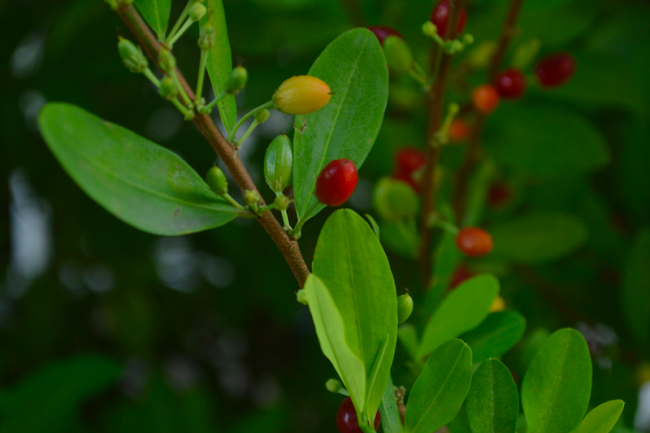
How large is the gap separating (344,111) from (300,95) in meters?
0.06

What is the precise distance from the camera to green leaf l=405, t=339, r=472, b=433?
431mm

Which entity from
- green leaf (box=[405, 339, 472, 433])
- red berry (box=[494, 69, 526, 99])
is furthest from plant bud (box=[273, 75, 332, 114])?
red berry (box=[494, 69, 526, 99])

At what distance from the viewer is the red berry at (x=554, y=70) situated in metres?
0.79

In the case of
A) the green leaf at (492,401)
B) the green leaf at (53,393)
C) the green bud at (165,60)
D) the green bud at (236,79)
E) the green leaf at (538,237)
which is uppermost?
the green bud at (165,60)

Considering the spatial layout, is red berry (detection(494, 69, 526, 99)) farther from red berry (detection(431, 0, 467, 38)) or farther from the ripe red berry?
red berry (detection(431, 0, 467, 38))

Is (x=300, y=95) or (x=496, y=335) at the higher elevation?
(x=300, y=95)

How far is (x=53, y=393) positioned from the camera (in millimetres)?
1036

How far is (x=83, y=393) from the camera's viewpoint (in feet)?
3.50

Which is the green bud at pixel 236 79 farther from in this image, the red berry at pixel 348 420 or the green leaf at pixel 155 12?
the red berry at pixel 348 420

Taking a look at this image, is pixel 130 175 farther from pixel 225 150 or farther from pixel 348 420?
pixel 348 420

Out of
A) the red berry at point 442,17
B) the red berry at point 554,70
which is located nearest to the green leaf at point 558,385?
the red berry at point 442,17

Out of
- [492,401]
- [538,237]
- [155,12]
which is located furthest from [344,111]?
[538,237]

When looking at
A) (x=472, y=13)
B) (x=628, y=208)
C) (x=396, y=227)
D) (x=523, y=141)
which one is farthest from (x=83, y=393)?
(x=628, y=208)

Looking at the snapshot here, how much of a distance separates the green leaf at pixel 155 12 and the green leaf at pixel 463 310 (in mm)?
359
